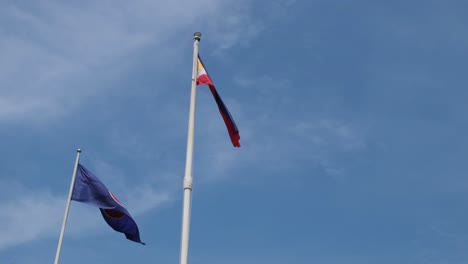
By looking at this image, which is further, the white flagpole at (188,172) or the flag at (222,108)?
the flag at (222,108)

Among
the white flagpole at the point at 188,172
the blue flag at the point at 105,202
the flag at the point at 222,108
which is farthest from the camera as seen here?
the blue flag at the point at 105,202

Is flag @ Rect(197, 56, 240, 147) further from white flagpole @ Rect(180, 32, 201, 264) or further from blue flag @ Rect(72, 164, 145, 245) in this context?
blue flag @ Rect(72, 164, 145, 245)

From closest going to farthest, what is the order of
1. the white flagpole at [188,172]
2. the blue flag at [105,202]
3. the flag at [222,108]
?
the white flagpole at [188,172], the flag at [222,108], the blue flag at [105,202]

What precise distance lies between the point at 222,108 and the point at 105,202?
25.9 ft

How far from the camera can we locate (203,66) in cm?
1730

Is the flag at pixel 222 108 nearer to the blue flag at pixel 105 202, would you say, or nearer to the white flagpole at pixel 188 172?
the white flagpole at pixel 188 172

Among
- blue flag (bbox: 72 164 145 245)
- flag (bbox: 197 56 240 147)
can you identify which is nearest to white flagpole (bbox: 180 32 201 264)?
flag (bbox: 197 56 240 147)

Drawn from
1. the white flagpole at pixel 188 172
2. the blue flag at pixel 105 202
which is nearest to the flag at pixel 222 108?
the white flagpole at pixel 188 172

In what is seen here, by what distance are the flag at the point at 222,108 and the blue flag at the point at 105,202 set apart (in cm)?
744

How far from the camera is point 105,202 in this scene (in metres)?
22.8

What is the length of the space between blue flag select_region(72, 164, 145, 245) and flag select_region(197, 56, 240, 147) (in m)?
7.44

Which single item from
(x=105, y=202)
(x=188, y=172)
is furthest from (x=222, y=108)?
(x=105, y=202)

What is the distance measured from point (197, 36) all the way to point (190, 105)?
2.26 metres

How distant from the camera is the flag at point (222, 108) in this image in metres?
17.1
